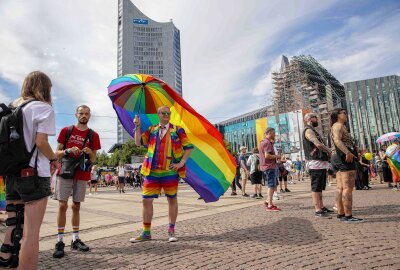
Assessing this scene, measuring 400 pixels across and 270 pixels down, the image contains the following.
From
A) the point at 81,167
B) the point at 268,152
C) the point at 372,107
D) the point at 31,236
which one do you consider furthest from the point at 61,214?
the point at 372,107

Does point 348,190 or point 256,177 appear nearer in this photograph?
point 348,190

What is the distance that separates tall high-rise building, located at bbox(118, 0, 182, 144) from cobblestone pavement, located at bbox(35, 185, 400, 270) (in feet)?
449

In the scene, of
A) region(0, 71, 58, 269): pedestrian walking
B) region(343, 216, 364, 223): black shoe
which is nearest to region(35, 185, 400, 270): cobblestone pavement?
region(343, 216, 364, 223): black shoe

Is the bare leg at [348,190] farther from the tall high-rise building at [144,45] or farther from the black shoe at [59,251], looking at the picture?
the tall high-rise building at [144,45]

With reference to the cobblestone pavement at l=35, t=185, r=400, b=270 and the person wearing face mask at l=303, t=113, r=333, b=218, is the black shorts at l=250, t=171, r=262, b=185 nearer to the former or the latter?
the person wearing face mask at l=303, t=113, r=333, b=218

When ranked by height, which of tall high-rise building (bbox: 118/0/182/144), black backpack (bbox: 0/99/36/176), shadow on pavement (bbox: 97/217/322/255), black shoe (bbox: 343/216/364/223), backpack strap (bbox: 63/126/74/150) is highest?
tall high-rise building (bbox: 118/0/182/144)

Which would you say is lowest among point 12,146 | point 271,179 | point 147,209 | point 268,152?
point 147,209

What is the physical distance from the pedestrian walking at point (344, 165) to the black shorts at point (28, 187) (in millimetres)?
4564

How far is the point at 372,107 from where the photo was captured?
278 feet

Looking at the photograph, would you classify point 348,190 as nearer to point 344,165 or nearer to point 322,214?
point 344,165

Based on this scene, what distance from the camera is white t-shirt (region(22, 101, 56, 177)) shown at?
244 centimetres

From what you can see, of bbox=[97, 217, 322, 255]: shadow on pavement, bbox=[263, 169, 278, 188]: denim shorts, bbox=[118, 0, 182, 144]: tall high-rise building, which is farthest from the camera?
bbox=[118, 0, 182, 144]: tall high-rise building

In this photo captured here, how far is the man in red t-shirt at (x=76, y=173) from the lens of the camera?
3908mm

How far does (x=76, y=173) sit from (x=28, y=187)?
5.68 feet
